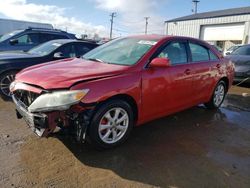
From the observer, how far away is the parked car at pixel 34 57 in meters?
5.80

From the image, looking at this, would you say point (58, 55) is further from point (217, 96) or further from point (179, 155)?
point (179, 155)

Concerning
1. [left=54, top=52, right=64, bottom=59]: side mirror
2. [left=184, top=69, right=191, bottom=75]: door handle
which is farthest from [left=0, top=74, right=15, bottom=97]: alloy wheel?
[left=184, top=69, right=191, bottom=75]: door handle

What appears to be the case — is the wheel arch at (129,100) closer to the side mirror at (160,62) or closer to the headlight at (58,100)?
the headlight at (58,100)

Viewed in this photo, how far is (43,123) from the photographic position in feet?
9.83

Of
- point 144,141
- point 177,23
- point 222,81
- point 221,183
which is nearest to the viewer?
point 221,183

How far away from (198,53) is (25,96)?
325cm

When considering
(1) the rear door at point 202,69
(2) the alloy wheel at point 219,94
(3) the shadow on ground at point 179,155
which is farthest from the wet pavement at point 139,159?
(2) the alloy wheel at point 219,94

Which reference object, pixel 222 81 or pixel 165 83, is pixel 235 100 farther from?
pixel 165 83

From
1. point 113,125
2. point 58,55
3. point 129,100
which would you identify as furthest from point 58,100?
point 58,55

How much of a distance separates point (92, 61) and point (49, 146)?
57.7 inches

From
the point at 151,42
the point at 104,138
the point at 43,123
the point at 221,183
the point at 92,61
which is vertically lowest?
the point at 221,183

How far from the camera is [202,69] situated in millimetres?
4875

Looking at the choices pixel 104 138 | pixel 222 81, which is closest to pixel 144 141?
pixel 104 138

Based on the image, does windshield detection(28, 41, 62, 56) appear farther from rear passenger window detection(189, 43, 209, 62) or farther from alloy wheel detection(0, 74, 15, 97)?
rear passenger window detection(189, 43, 209, 62)
